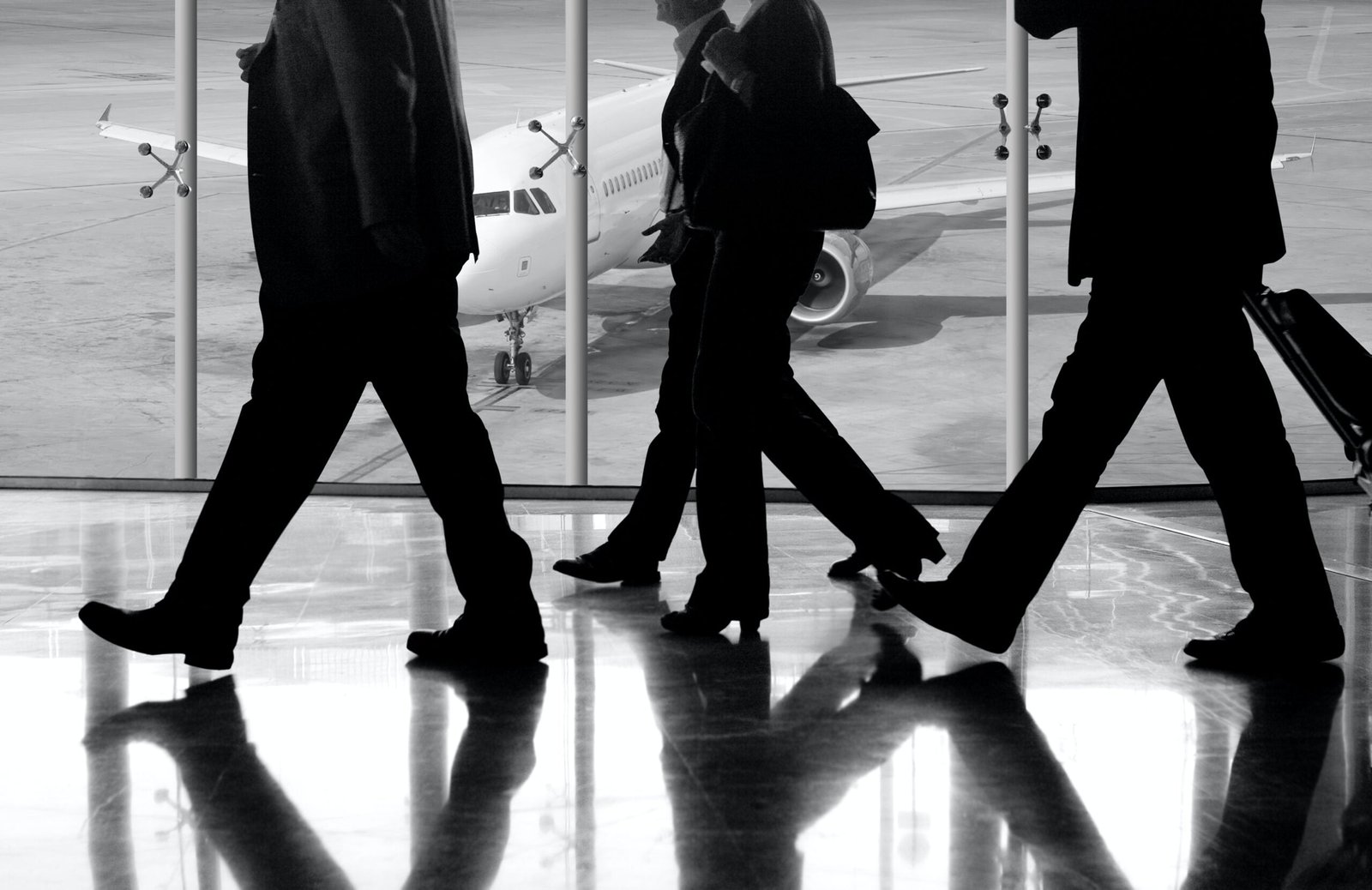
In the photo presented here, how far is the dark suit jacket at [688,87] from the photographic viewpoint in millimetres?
Answer: 3227

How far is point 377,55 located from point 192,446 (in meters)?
2.86

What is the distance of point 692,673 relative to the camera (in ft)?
9.54

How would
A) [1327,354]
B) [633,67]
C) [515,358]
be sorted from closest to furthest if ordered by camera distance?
[1327,354]
[633,67]
[515,358]

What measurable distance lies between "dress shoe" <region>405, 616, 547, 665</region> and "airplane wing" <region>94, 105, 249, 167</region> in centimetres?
281

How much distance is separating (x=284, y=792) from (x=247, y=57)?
4.40 ft

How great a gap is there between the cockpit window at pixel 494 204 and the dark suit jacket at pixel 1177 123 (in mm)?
5457

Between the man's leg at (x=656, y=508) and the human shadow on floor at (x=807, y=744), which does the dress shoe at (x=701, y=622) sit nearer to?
the human shadow on floor at (x=807, y=744)

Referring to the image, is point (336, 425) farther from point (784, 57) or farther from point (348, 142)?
point (784, 57)

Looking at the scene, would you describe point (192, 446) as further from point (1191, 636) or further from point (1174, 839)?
point (1174, 839)

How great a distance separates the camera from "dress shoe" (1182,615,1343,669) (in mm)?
2891

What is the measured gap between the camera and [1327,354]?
10.3 feet

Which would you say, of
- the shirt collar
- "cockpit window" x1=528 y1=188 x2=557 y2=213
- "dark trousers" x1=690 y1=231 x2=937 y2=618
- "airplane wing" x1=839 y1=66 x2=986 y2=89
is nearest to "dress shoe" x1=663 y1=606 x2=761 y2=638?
"dark trousers" x1=690 y1=231 x2=937 y2=618

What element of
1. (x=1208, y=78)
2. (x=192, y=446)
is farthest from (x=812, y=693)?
(x=192, y=446)

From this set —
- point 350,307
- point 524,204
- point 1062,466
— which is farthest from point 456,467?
point 524,204
